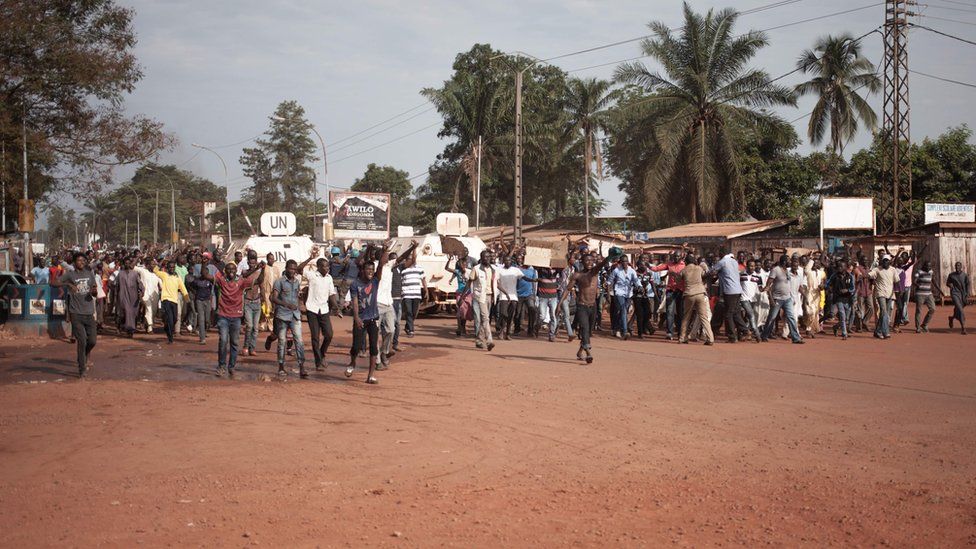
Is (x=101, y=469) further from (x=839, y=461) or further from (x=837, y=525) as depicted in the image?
(x=839, y=461)

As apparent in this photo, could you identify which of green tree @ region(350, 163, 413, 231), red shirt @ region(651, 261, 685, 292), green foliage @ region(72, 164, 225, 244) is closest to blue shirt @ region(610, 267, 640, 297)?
red shirt @ region(651, 261, 685, 292)

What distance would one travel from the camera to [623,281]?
18438mm

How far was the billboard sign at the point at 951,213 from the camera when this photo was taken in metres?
34.1

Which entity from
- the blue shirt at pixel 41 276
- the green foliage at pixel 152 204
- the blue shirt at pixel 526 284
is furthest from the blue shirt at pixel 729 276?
the green foliage at pixel 152 204

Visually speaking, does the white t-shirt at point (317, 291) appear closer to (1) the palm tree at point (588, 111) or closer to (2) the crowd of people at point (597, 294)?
(2) the crowd of people at point (597, 294)

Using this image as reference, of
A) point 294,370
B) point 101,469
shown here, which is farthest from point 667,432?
point 294,370

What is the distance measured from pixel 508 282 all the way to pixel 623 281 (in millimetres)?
2451

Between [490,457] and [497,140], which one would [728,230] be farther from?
[490,457]

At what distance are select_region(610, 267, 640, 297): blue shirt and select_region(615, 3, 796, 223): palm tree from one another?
77.4ft

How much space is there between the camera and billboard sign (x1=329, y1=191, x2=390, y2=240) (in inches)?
1606

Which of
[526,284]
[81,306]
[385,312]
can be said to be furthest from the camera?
[526,284]

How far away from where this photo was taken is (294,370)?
13.3 metres

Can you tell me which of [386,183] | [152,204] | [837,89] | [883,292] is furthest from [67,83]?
[152,204]

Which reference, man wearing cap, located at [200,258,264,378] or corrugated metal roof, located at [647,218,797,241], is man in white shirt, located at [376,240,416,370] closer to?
man wearing cap, located at [200,258,264,378]
